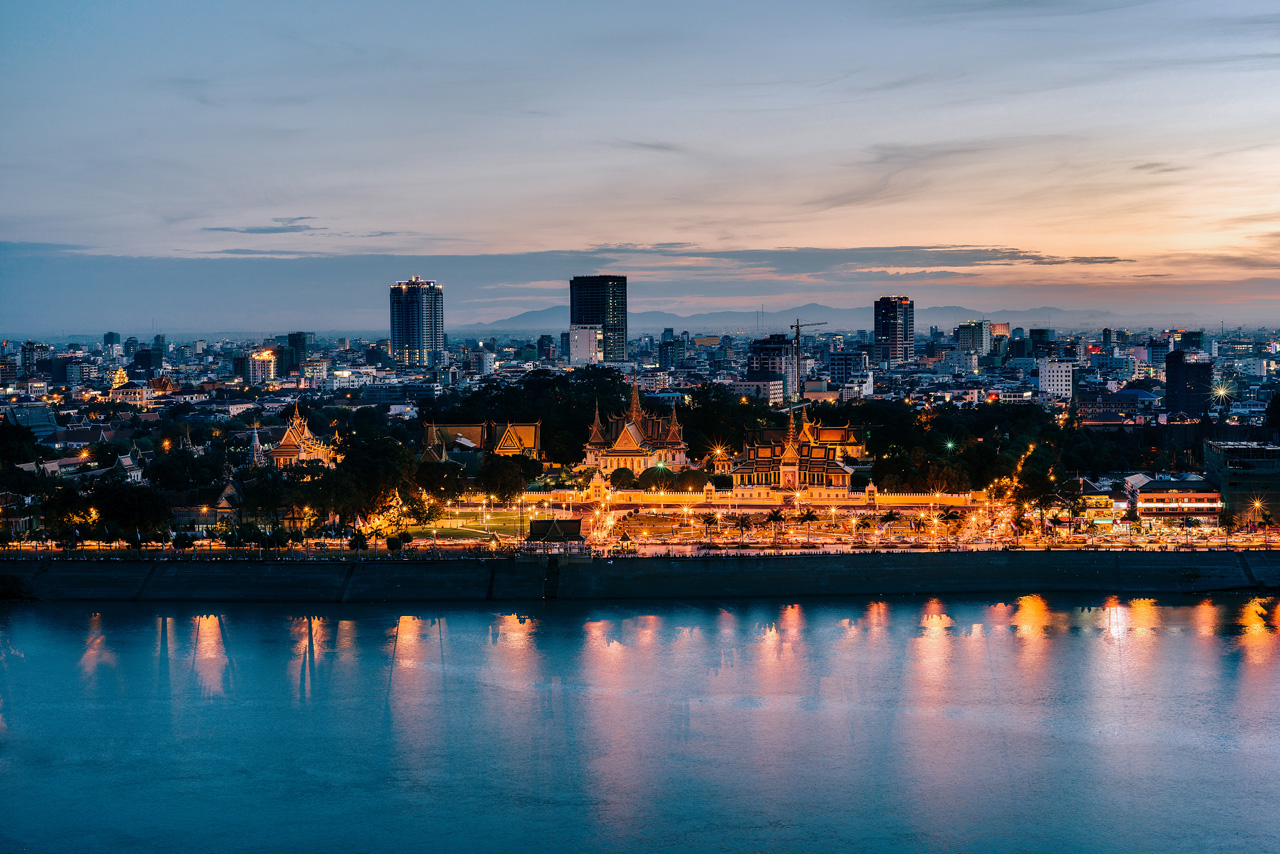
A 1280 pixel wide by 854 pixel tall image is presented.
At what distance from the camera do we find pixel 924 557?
26.1 metres

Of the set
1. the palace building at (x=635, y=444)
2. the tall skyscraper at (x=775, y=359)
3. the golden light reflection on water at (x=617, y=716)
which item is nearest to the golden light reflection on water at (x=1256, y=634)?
the golden light reflection on water at (x=617, y=716)

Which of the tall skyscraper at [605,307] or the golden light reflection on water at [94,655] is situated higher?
the tall skyscraper at [605,307]

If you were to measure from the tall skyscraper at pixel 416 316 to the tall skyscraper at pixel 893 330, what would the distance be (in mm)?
50399

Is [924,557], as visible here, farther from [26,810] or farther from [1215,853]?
[26,810]

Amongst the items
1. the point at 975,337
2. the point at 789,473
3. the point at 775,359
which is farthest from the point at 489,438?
the point at 975,337

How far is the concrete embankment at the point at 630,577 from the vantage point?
2548cm

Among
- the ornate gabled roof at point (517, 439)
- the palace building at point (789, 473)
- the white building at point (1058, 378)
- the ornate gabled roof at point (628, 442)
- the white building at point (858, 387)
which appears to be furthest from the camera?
the white building at point (858, 387)

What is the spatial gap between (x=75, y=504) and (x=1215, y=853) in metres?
24.1

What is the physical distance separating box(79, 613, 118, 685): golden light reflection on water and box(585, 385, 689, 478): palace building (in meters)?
15.8

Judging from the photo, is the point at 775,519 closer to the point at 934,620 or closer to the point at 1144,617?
the point at 934,620

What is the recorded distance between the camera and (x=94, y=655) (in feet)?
69.4

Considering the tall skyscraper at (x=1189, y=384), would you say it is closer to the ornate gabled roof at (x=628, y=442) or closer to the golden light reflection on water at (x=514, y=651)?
the ornate gabled roof at (x=628, y=442)

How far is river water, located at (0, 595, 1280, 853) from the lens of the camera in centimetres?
1440

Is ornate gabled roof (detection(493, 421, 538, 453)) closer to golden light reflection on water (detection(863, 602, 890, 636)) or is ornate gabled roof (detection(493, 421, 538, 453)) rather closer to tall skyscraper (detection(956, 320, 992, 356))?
golden light reflection on water (detection(863, 602, 890, 636))
